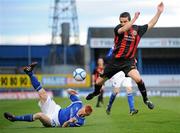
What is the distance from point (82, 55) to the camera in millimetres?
63562

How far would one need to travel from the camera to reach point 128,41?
15719 mm

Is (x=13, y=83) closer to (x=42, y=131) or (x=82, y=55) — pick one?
(x=82, y=55)

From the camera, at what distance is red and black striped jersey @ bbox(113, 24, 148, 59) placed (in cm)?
1572

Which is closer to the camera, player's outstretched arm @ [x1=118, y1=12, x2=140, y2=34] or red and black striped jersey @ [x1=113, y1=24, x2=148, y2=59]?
player's outstretched arm @ [x1=118, y1=12, x2=140, y2=34]

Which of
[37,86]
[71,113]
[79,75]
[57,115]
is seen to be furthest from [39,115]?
[79,75]

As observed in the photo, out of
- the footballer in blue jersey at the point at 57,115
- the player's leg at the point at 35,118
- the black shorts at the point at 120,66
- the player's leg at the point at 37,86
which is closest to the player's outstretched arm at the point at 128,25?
the black shorts at the point at 120,66

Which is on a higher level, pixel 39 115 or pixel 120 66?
pixel 120 66

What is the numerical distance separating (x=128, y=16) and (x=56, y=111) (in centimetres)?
335

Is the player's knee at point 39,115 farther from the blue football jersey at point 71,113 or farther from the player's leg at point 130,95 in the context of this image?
the player's leg at point 130,95

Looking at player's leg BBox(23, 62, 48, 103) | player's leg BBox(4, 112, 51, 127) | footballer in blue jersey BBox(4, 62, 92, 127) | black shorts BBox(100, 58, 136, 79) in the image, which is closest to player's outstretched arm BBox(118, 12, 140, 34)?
black shorts BBox(100, 58, 136, 79)

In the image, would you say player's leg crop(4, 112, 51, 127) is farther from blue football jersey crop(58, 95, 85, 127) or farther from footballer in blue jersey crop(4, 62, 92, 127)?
blue football jersey crop(58, 95, 85, 127)

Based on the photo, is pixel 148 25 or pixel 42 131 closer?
pixel 42 131

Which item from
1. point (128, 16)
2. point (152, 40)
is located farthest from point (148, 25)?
point (152, 40)

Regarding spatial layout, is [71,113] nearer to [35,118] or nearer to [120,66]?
[35,118]
